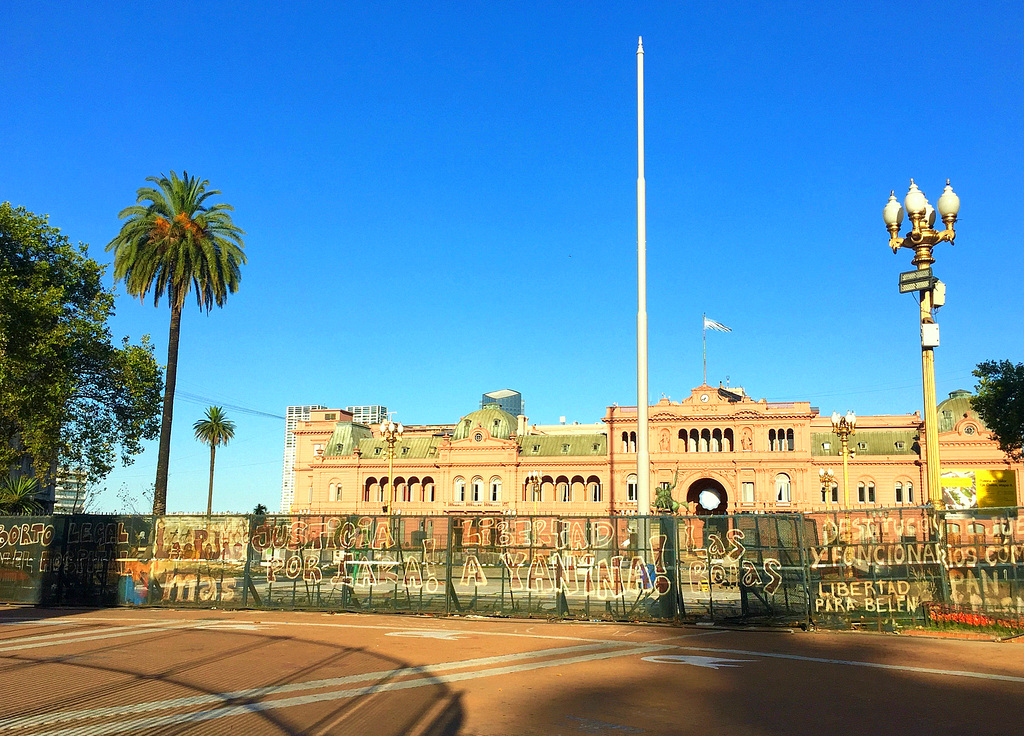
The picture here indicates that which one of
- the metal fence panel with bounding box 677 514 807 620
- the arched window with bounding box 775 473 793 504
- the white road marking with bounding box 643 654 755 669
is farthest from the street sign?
the arched window with bounding box 775 473 793 504

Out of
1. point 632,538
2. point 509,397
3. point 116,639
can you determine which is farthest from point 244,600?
point 509,397

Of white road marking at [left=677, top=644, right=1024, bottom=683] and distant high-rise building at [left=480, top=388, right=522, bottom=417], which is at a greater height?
distant high-rise building at [left=480, top=388, right=522, bottom=417]

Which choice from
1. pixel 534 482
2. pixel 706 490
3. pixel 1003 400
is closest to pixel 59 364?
pixel 1003 400

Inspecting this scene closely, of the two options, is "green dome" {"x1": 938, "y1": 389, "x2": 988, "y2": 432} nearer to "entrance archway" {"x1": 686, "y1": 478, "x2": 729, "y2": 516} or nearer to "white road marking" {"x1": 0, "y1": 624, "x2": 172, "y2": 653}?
"entrance archway" {"x1": 686, "y1": 478, "x2": 729, "y2": 516}

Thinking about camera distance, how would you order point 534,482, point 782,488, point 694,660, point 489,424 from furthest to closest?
point 489,424 → point 534,482 → point 782,488 → point 694,660

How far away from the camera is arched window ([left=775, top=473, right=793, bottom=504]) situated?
242ft

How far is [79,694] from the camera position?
36.5 feet

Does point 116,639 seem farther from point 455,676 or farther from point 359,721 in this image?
point 359,721

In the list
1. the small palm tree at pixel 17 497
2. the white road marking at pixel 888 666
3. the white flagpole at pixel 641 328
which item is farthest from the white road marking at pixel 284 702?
the small palm tree at pixel 17 497

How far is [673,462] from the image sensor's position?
75.6 meters

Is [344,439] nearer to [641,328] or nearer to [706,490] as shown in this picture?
[706,490]

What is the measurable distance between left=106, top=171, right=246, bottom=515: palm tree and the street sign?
2956cm

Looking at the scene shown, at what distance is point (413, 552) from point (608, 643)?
741 cm

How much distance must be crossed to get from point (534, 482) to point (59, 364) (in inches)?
1969
